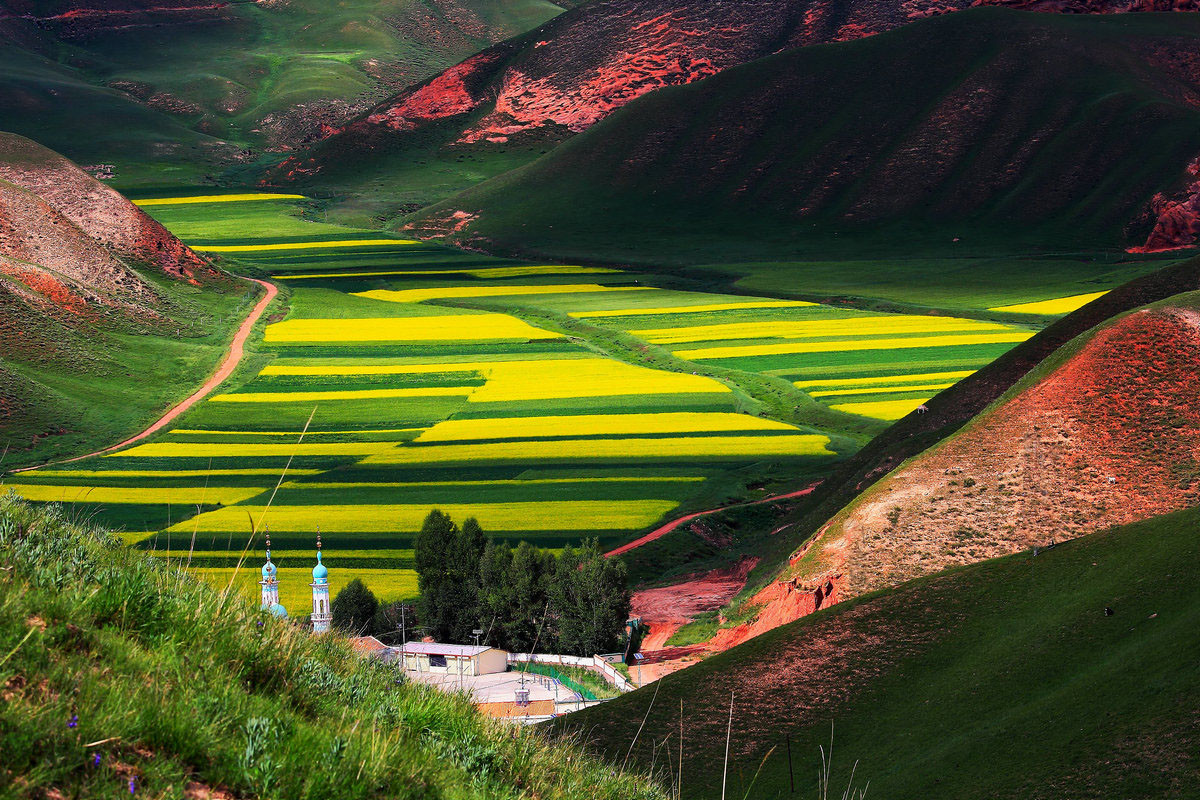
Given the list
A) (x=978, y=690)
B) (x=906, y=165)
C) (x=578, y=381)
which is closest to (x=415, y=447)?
(x=578, y=381)

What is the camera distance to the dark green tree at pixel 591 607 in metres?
44.5

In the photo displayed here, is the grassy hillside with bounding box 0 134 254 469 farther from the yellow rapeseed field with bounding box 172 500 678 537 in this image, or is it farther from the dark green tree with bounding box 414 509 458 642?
the dark green tree with bounding box 414 509 458 642

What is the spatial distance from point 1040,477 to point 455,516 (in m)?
27.7

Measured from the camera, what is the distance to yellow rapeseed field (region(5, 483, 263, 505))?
198ft

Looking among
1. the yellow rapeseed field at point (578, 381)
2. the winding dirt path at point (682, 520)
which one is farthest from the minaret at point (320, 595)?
the yellow rapeseed field at point (578, 381)

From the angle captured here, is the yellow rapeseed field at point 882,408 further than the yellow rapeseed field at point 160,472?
Yes

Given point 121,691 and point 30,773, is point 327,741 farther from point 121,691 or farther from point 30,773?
point 30,773

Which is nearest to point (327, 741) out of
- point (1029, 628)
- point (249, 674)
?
point (249, 674)

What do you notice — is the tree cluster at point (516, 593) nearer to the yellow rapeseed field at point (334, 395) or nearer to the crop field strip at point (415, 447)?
the crop field strip at point (415, 447)

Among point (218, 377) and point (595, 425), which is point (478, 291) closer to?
point (218, 377)

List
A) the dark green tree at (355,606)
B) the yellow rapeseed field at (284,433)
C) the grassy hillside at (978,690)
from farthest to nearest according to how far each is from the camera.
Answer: the yellow rapeseed field at (284,433), the dark green tree at (355,606), the grassy hillside at (978,690)

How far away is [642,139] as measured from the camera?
19962 centimetres

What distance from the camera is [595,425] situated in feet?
259

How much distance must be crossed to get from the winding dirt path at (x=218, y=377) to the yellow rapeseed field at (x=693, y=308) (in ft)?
104
